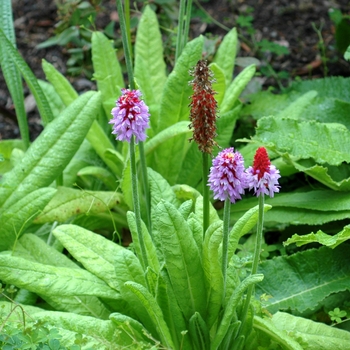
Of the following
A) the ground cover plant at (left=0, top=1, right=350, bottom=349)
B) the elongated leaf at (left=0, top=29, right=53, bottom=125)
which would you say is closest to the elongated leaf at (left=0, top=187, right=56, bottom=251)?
the ground cover plant at (left=0, top=1, right=350, bottom=349)

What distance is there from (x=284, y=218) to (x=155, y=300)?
75cm

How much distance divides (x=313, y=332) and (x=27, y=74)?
1.35 meters

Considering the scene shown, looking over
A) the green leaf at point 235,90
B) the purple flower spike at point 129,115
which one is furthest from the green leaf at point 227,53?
the purple flower spike at point 129,115

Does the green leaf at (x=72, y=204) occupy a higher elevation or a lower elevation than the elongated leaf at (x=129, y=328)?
higher

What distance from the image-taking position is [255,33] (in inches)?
140

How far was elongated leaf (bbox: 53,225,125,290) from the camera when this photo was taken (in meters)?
1.84

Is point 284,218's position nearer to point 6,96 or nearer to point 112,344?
point 112,344

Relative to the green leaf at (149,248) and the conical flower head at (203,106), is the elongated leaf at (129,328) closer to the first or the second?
the green leaf at (149,248)

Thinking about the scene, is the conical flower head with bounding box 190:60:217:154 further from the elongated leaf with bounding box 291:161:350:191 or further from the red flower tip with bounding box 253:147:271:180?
the elongated leaf with bounding box 291:161:350:191

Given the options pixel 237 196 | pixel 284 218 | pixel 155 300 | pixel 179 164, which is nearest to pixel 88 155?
pixel 179 164

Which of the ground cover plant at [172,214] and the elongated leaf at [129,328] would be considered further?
the elongated leaf at [129,328]

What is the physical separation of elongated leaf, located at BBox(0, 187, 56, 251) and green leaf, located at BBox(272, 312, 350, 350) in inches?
31.9

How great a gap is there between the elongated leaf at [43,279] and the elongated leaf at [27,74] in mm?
737

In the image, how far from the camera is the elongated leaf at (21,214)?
2.00 m
